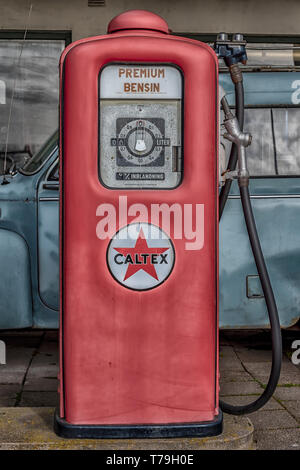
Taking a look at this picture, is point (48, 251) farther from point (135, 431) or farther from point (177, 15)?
point (177, 15)

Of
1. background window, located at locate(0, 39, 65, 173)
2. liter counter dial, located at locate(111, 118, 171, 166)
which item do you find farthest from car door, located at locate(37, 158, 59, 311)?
background window, located at locate(0, 39, 65, 173)

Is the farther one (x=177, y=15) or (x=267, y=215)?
(x=177, y=15)

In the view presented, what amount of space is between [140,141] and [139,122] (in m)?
0.08

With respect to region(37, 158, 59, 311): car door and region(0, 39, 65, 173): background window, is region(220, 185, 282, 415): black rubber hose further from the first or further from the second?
region(0, 39, 65, 173): background window

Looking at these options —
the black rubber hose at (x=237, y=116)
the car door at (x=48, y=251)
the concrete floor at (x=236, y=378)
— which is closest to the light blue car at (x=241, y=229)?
the car door at (x=48, y=251)

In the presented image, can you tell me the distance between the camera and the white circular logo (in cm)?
267

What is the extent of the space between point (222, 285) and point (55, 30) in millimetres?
4838

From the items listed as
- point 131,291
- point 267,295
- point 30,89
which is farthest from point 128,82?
point 30,89

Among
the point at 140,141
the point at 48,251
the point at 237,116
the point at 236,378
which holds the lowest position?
the point at 236,378

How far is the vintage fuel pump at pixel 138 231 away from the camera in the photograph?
266 cm

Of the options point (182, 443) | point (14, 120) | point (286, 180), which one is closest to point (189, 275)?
point (182, 443)

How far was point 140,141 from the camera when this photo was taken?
104 inches

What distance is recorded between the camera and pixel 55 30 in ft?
25.7
